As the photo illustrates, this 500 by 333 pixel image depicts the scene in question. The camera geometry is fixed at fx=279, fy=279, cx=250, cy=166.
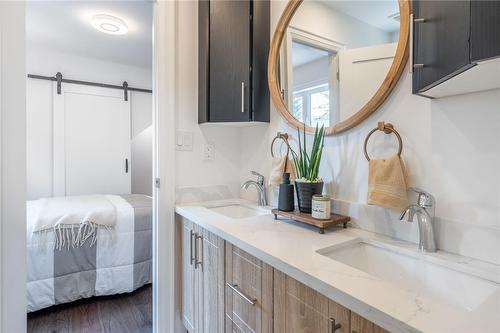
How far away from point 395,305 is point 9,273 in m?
1.51

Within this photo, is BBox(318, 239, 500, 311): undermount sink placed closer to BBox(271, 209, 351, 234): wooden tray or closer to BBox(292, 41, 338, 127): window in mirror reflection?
BBox(271, 209, 351, 234): wooden tray

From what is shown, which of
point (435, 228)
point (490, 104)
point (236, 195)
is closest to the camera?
point (490, 104)

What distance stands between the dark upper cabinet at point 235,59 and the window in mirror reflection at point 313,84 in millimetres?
206

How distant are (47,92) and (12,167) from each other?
2.82 m

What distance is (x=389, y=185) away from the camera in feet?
3.08

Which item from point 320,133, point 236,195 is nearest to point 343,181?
point 320,133

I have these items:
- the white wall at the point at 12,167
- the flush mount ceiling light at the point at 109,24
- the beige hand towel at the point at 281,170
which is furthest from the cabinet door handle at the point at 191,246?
the flush mount ceiling light at the point at 109,24


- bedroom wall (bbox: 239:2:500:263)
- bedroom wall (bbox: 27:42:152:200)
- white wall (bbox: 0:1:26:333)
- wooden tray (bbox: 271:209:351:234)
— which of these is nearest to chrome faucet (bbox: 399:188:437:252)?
bedroom wall (bbox: 239:2:500:263)

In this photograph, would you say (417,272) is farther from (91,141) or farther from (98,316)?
(91,141)

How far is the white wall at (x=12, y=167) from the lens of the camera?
46.6 inches

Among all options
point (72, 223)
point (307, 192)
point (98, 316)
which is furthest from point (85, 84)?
point (307, 192)

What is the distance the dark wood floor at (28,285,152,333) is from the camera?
→ 1.82m

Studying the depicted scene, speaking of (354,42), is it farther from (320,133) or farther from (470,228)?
(470,228)

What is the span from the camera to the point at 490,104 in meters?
0.77
